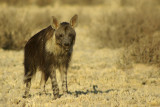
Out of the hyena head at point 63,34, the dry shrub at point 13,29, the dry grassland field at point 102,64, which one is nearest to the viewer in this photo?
the hyena head at point 63,34

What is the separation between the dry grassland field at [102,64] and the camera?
610 centimetres

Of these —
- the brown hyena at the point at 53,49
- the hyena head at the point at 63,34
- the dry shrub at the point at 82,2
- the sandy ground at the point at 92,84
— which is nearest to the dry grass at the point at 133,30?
the sandy ground at the point at 92,84

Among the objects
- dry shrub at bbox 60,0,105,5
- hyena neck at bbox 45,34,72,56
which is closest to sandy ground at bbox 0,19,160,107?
hyena neck at bbox 45,34,72,56

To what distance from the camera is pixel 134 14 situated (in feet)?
41.8

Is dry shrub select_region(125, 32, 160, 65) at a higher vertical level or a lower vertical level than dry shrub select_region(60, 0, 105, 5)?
lower

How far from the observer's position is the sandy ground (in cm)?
593

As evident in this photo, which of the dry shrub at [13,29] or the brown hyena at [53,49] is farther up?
the dry shrub at [13,29]

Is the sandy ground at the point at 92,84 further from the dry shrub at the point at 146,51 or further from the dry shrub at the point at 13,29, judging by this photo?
the dry shrub at the point at 13,29

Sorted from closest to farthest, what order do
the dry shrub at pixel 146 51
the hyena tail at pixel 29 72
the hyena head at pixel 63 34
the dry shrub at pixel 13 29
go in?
the hyena head at pixel 63 34
the hyena tail at pixel 29 72
the dry shrub at pixel 146 51
the dry shrub at pixel 13 29

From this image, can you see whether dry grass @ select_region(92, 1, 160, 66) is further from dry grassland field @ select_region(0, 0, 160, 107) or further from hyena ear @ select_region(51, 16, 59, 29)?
hyena ear @ select_region(51, 16, 59, 29)

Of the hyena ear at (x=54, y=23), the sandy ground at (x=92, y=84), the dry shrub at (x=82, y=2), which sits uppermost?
the dry shrub at (x=82, y=2)

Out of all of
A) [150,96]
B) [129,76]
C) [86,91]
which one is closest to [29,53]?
[86,91]

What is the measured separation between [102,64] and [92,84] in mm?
2209

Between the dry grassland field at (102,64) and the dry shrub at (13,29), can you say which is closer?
the dry grassland field at (102,64)
